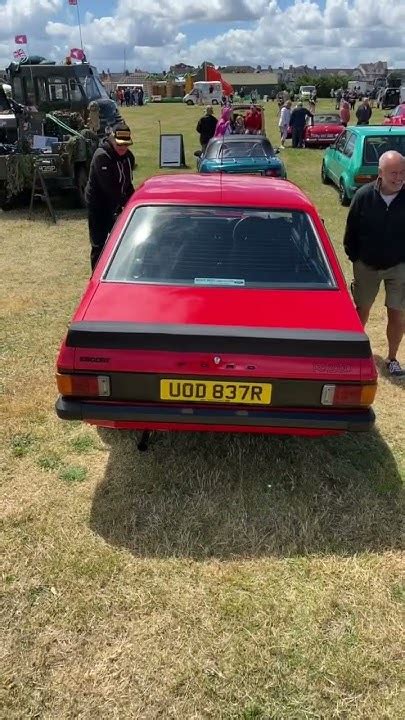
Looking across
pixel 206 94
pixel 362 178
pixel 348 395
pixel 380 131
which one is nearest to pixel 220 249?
pixel 348 395

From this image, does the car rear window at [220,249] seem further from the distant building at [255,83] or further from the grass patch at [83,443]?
the distant building at [255,83]

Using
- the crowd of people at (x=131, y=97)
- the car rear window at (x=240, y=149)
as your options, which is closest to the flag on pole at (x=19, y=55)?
the car rear window at (x=240, y=149)

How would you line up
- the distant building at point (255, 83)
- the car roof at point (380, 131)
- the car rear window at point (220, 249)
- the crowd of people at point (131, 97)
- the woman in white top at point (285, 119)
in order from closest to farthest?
1. the car rear window at point (220, 249)
2. the car roof at point (380, 131)
3. the woman in white top at point (285, 119)
4. the crowd of people at point (131, 97)
5. the distant building at point (255, 83)

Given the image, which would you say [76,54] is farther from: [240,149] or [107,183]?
[107,183]

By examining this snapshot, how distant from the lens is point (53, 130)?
11742 mm

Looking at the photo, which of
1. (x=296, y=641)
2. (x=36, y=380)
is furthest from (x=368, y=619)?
(x=36, y=380)

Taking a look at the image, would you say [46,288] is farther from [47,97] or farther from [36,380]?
[47,97]

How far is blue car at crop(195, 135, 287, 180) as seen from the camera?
10.3 m

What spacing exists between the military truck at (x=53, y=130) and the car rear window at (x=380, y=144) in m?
4.95

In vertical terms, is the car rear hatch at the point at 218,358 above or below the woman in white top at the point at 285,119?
above

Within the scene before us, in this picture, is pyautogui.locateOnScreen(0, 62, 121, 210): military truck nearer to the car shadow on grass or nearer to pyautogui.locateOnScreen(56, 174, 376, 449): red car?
pyautogui.locateOnScreen(56, 174, 376, 449): red car

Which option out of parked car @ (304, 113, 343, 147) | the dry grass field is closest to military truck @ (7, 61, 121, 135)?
parked car @ (304, 113, 343, 147)

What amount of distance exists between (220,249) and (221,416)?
1.12m

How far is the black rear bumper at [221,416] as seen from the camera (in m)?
2.78
